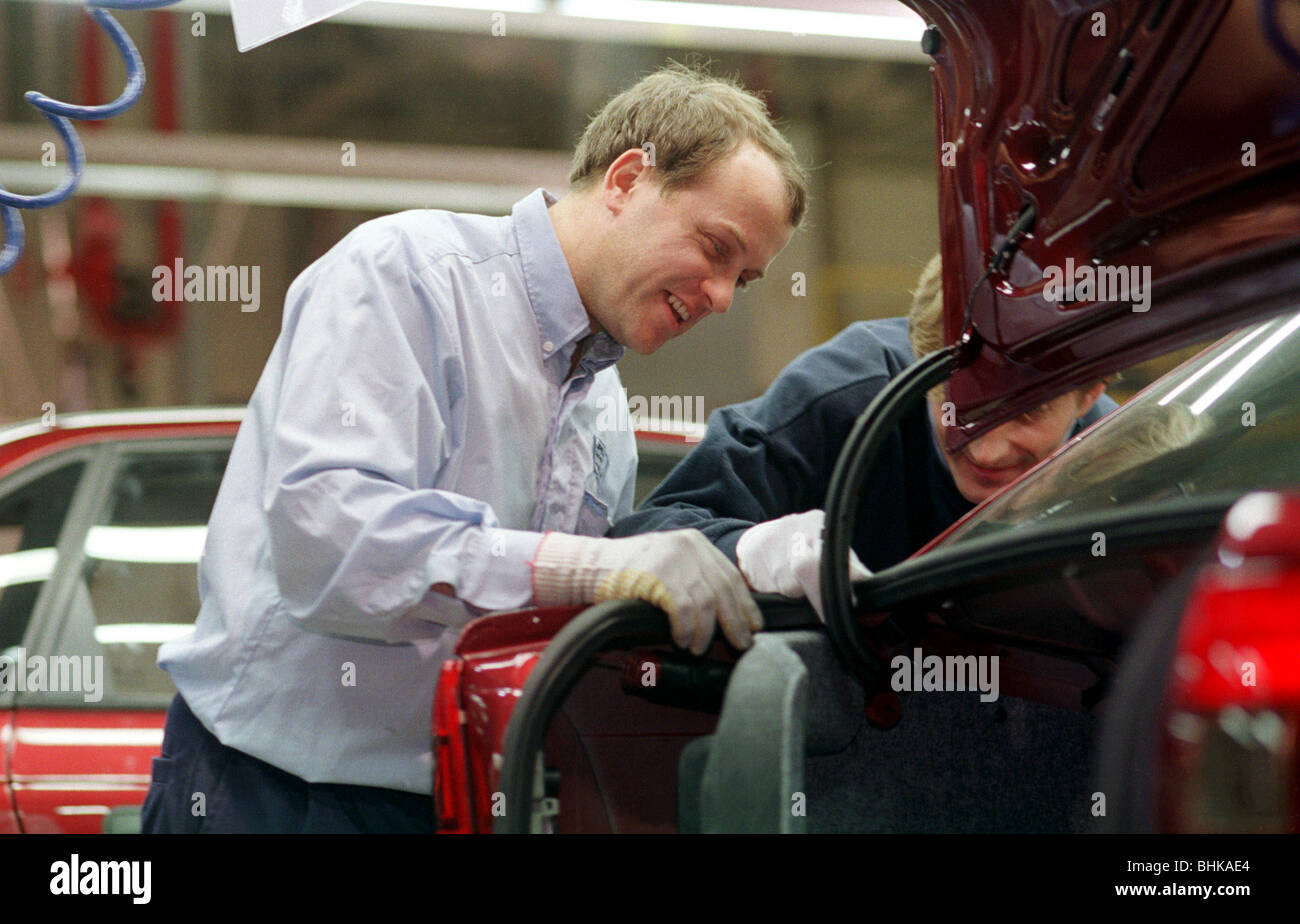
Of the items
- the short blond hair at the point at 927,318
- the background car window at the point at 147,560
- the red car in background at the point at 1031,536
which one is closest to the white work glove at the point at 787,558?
the red car in background at the point at 1031,536

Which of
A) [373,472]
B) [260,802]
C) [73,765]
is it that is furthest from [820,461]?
[73,765]

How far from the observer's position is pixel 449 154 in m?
5.26

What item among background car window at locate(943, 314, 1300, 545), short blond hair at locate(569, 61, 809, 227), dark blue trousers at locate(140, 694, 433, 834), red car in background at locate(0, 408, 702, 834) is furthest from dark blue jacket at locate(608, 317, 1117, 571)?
red car in background at locate(0, 408, 702, 834)

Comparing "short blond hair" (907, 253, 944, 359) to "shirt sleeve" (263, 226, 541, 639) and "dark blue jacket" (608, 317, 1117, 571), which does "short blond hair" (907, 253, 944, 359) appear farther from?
"shirt sleeve" (263, 226, 541, 639)

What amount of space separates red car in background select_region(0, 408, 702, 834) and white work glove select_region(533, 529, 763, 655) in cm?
112

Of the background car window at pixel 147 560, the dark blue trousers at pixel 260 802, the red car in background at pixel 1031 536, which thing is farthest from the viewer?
the background car window at pixel 147 560

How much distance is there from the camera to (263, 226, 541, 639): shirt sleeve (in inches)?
49.5

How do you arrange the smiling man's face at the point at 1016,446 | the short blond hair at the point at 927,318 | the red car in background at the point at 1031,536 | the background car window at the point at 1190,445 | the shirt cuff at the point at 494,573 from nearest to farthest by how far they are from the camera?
the red car in background at the point at 1031,536 < the background car window at the point at 1190,445 < the shirt cuff at the point at 494,573 < the smiling man's face at the point at 1016,446 < the short blond hair at the point at 927,318

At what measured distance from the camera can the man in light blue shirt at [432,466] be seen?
4.16ft

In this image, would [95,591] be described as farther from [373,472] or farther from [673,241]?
[673,241]

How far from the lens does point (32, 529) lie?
2.40 m

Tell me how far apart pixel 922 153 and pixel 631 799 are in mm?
5226

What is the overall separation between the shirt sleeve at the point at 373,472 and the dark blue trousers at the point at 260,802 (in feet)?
0.72

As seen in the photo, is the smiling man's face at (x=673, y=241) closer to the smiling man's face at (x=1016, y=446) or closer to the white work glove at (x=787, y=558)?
the white work glove at (x=787, y=558)
